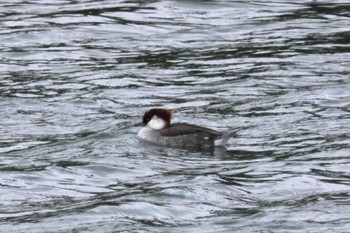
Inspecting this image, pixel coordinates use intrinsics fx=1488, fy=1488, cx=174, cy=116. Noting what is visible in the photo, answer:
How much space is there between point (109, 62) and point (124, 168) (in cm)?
573

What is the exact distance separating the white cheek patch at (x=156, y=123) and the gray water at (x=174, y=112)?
0.29 m

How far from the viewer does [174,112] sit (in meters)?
17.9

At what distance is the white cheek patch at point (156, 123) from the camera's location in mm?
16688

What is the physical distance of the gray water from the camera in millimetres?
13164

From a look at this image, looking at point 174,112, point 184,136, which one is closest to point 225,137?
point 184,136

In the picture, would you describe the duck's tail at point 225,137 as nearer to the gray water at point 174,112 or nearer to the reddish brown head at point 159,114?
the gray water at point 174,112

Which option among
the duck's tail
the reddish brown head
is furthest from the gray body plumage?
the reddish brown head

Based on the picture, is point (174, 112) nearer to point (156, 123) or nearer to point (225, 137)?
point (156, 123)

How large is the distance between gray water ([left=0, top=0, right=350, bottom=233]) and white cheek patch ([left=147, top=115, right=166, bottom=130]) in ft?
0.94

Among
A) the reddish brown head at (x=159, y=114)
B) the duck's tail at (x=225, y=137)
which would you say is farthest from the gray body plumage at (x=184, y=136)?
the reddish brown head at (x=159, y=114)

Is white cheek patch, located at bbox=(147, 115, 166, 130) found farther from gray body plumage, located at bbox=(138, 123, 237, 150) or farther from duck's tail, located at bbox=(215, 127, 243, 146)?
duck's tail, located at bbox=(215, 127, 243, 146)

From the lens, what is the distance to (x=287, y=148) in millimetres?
15695

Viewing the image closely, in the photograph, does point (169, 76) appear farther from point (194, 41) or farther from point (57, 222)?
point (57, 222)

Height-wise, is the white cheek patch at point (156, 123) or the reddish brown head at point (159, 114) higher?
the reddish brown head at point (159, 114)
